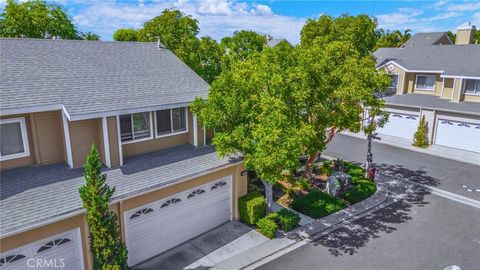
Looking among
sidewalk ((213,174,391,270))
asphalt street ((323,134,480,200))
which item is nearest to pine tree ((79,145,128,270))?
sidewalk ((213,174,391,270))

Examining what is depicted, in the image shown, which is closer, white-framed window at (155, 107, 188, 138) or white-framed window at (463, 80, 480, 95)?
white-framed window at (155, 107, 188, 138)

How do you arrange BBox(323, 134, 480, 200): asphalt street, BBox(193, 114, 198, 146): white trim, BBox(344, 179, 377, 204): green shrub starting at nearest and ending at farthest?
BBox(193, 114, 198, 146): white trim → BBox(344, 179, 377, 204): green shrub → BBox(323, 134, 480, 200): asphalt street

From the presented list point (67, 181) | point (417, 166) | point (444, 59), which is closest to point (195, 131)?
point (67, 181)

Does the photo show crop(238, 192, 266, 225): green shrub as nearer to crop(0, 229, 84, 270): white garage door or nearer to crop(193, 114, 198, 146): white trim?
crop(193, 114, 198, 146): white trim

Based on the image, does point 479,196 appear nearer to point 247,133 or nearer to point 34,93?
point 247,133

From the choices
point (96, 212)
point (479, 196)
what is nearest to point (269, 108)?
point (96, 212)

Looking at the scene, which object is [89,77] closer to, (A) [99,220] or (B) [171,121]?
(B) [171,121]
